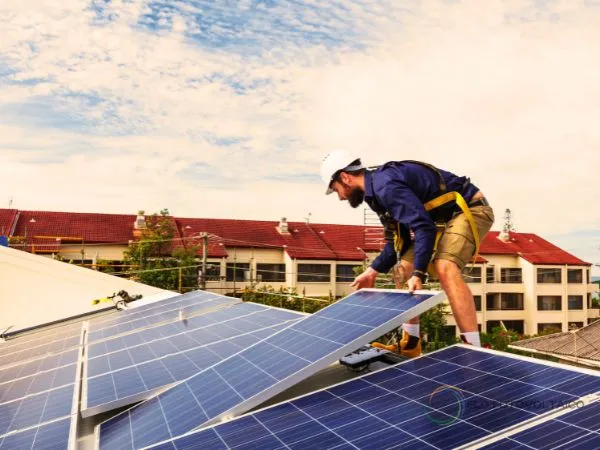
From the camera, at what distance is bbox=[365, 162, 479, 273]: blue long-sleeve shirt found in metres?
4.56

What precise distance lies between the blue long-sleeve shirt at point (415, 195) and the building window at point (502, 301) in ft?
186

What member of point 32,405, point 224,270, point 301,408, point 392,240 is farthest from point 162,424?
point 224,270

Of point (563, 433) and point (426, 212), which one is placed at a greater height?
point (426, 212)

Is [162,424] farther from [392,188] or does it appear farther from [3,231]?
[3,231]

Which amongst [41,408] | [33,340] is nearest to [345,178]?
[41,408]

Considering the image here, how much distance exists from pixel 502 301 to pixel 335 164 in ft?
191

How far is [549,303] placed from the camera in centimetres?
5978

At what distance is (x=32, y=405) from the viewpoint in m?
5.01

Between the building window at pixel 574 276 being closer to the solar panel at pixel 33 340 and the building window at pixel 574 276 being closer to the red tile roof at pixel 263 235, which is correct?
the red tile roof at pixel 263 235

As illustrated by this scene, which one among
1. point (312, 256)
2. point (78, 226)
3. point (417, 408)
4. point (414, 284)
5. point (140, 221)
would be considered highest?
point (140, 221)

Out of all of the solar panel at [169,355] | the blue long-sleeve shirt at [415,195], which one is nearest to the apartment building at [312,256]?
the solar panel at [169,355]

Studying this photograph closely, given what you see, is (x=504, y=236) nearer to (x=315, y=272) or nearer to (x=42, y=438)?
(x=315, y=272)

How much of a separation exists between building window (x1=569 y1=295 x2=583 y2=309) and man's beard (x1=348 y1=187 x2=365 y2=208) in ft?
207

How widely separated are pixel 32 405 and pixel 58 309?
9856 millimetres
